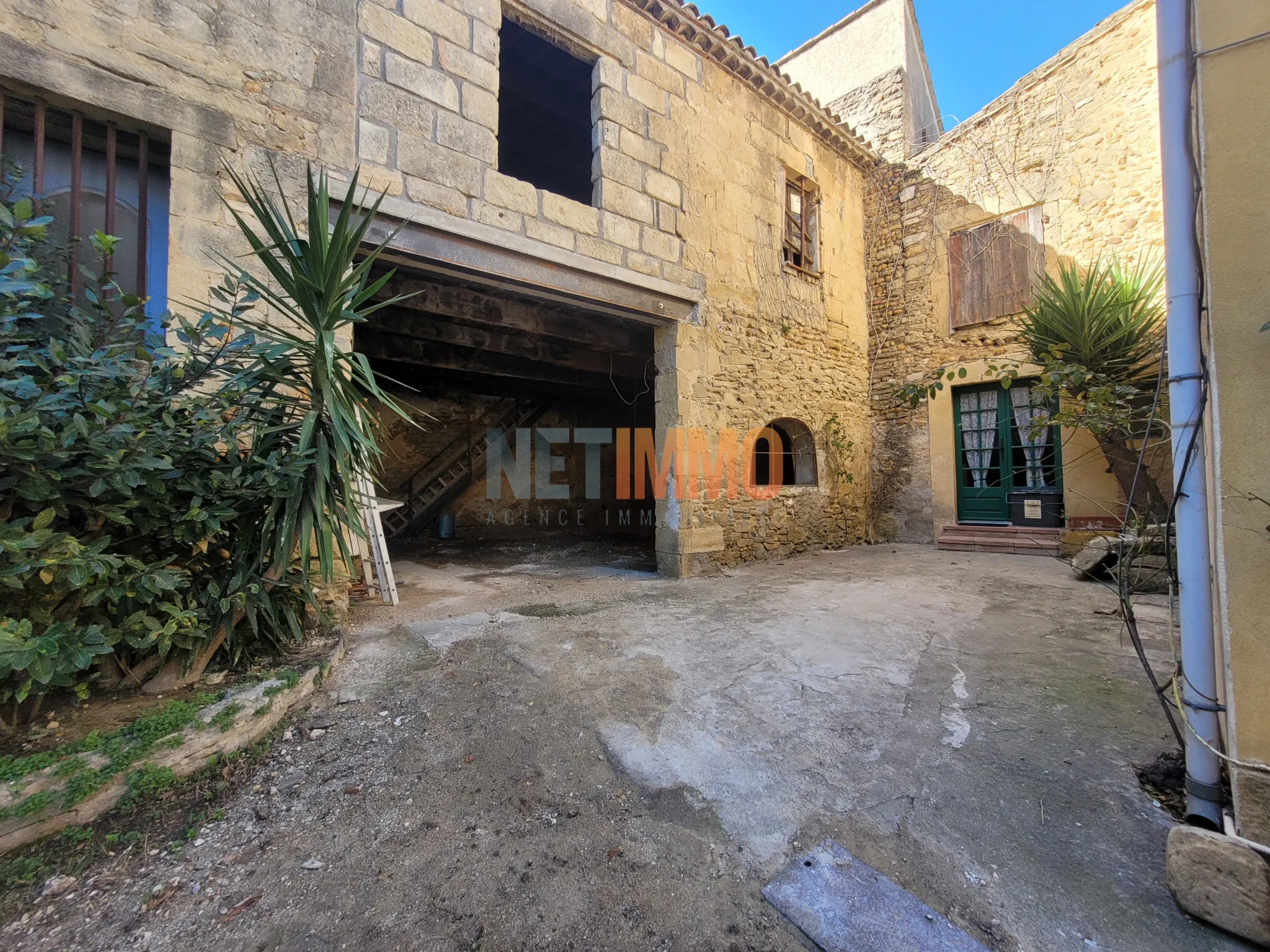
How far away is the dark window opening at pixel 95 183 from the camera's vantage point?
109 inches

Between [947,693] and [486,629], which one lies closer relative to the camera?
[947,693]

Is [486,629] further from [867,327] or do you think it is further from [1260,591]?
[867,327]

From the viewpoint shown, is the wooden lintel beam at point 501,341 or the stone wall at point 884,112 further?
the stone wall at point 884,112

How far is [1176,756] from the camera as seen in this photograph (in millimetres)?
1841

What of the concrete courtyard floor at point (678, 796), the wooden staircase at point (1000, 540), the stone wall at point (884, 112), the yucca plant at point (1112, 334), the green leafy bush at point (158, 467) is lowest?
the concrete courtyard floor at point (678, 796)

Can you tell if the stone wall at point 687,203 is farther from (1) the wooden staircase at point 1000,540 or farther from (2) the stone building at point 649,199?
(1) the wooden staircase at point 1000,540

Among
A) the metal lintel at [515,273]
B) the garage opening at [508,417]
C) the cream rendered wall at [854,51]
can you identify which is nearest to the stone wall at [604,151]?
the metal lintel at [515,273]

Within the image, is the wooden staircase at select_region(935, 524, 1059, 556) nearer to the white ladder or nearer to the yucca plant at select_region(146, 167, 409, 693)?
the white ladder

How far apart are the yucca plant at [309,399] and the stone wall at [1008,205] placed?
6902mm

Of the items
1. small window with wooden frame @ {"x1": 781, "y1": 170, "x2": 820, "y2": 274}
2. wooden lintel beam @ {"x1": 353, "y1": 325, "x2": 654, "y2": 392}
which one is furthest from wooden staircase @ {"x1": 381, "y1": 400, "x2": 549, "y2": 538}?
small window with wooden frame @ {"x1": 781, "y1": 170, "x2": 820, "y2": 274}

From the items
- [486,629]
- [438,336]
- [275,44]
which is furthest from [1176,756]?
[438,336]

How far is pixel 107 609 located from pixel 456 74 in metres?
4.40

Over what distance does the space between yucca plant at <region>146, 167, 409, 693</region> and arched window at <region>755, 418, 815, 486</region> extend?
5424 mm

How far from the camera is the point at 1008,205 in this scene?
23.0ft
